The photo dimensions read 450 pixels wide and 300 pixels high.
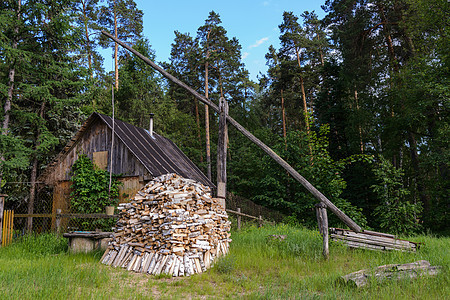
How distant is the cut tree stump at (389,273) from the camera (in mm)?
5098

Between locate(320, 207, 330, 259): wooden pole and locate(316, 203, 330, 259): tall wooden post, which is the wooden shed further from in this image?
locate(320, 207, 330, 259): wooden pole

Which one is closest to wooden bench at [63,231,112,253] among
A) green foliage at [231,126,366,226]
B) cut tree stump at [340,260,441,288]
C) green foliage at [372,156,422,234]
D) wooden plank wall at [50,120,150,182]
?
wooden plank wall at [50,120,150,182]

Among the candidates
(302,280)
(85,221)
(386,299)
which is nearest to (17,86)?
(85,221)

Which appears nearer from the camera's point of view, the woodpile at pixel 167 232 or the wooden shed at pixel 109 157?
the woodpile at pixel 167 232

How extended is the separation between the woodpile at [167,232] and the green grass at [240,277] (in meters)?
0.30

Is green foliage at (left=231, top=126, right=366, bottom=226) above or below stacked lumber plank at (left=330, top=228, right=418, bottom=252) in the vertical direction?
above

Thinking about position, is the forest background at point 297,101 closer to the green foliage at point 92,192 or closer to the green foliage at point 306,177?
the green foliage at point 306,177

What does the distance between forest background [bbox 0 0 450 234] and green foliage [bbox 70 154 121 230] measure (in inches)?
78.3

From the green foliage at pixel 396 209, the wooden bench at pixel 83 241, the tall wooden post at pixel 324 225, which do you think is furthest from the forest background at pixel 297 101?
the tall wooden post at pixel 324 225

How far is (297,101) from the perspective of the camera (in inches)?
896

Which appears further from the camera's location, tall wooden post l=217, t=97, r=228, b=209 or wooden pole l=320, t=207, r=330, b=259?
tall wooden post l=217, t=97, r=228, b=209

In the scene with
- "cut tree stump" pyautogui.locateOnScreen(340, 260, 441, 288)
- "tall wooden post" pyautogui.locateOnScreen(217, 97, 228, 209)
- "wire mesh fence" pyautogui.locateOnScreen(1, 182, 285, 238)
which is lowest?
"cut tree stump" pyautogui.locateOnScreen(340, 260, 441, 288)

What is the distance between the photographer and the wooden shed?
11352 millimetres

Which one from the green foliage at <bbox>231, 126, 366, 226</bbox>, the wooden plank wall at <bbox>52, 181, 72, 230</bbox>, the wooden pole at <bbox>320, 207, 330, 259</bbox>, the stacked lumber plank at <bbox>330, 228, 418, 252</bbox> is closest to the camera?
the wooden pole at <bbox>320, 207, 330, 259</bbox>
